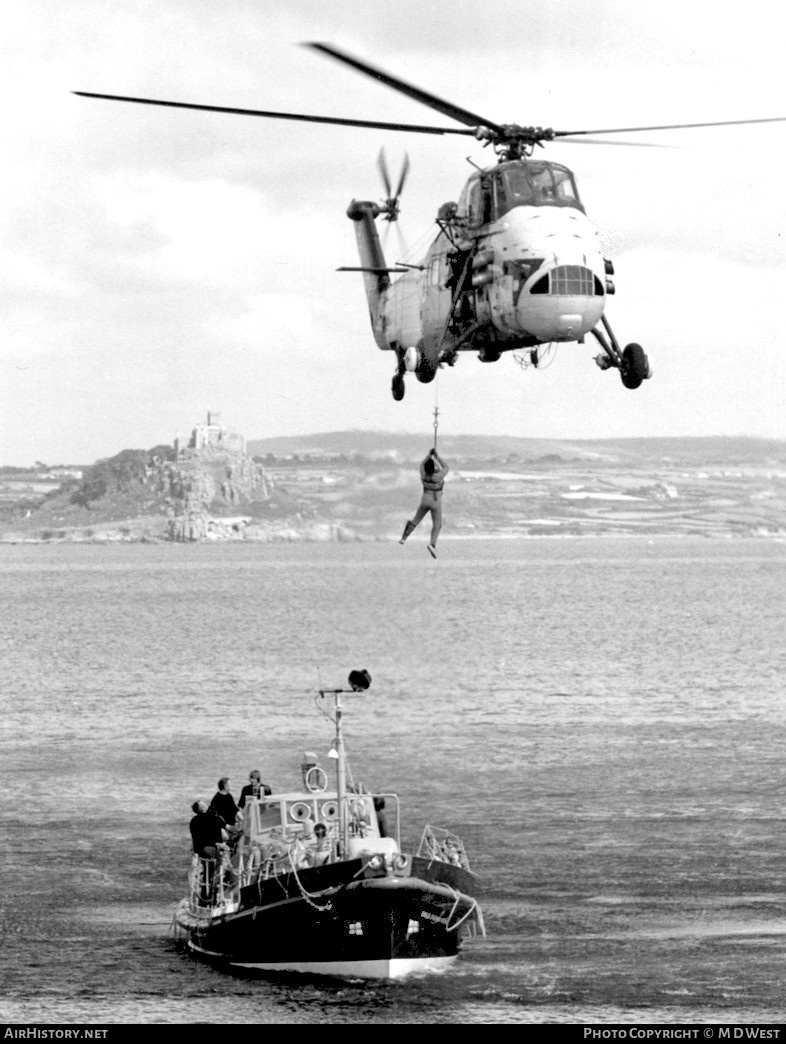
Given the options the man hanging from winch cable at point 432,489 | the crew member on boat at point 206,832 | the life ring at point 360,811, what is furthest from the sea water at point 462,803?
the man hanging from winch cable at point 432,489

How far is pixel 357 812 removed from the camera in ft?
136

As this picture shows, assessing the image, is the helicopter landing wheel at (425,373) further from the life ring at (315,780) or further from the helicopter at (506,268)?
the life ring at (315,780)

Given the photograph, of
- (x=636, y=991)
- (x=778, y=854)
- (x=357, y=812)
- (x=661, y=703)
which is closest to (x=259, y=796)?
(x=357, y=812)

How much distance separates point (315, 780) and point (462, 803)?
21.0m

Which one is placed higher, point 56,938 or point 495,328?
point 495,328

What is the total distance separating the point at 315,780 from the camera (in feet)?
136

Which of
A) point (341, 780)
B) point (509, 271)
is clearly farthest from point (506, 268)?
point (341, 780)

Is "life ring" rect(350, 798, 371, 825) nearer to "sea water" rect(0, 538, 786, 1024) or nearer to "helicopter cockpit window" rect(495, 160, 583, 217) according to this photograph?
"sea water" rect(0, 538, 786, 1024)

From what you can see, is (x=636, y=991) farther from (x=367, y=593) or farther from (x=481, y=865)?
(x=367, y=593)

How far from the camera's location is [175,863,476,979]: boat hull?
4075 centimetres

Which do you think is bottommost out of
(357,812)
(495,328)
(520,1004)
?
(520,1004)

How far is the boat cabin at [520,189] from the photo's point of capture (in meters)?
31.3

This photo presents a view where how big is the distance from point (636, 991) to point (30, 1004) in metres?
12.4

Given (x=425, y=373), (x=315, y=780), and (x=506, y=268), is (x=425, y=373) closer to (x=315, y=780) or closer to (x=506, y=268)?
(x=506, y=268)
